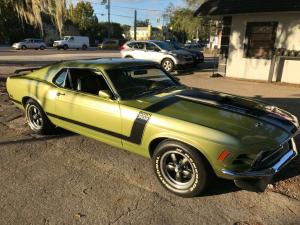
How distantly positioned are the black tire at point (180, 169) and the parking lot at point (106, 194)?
0.40ft

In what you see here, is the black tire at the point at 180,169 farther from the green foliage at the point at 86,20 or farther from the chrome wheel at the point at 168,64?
the green foliage at the point at 86,20

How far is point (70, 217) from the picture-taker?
3375 mm

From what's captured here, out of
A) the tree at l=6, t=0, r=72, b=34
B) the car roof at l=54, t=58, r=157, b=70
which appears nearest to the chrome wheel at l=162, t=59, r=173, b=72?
the tree at l=6, t=0, r=72, b=34

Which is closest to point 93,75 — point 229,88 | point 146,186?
point 146,186

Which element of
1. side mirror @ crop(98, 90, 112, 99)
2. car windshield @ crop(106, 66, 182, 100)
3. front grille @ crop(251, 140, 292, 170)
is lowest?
front grille @ crop(251, 140, 292, 170)

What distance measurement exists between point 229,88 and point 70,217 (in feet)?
28.3

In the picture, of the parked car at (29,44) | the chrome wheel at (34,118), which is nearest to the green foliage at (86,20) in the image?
the parked car at (29,44)

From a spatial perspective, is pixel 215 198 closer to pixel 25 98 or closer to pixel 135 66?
pixel 135 66

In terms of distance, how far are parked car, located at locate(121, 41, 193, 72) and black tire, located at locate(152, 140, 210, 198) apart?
471 inches

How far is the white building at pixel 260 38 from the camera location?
1167cm

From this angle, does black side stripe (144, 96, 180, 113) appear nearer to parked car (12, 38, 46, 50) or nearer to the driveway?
the driveway

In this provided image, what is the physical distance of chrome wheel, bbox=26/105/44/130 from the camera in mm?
5811

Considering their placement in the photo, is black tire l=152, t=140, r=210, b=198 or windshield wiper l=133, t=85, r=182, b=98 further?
windshield wiper l=133, t=85, r=182, b=98

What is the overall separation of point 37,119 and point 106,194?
274 centimetres
